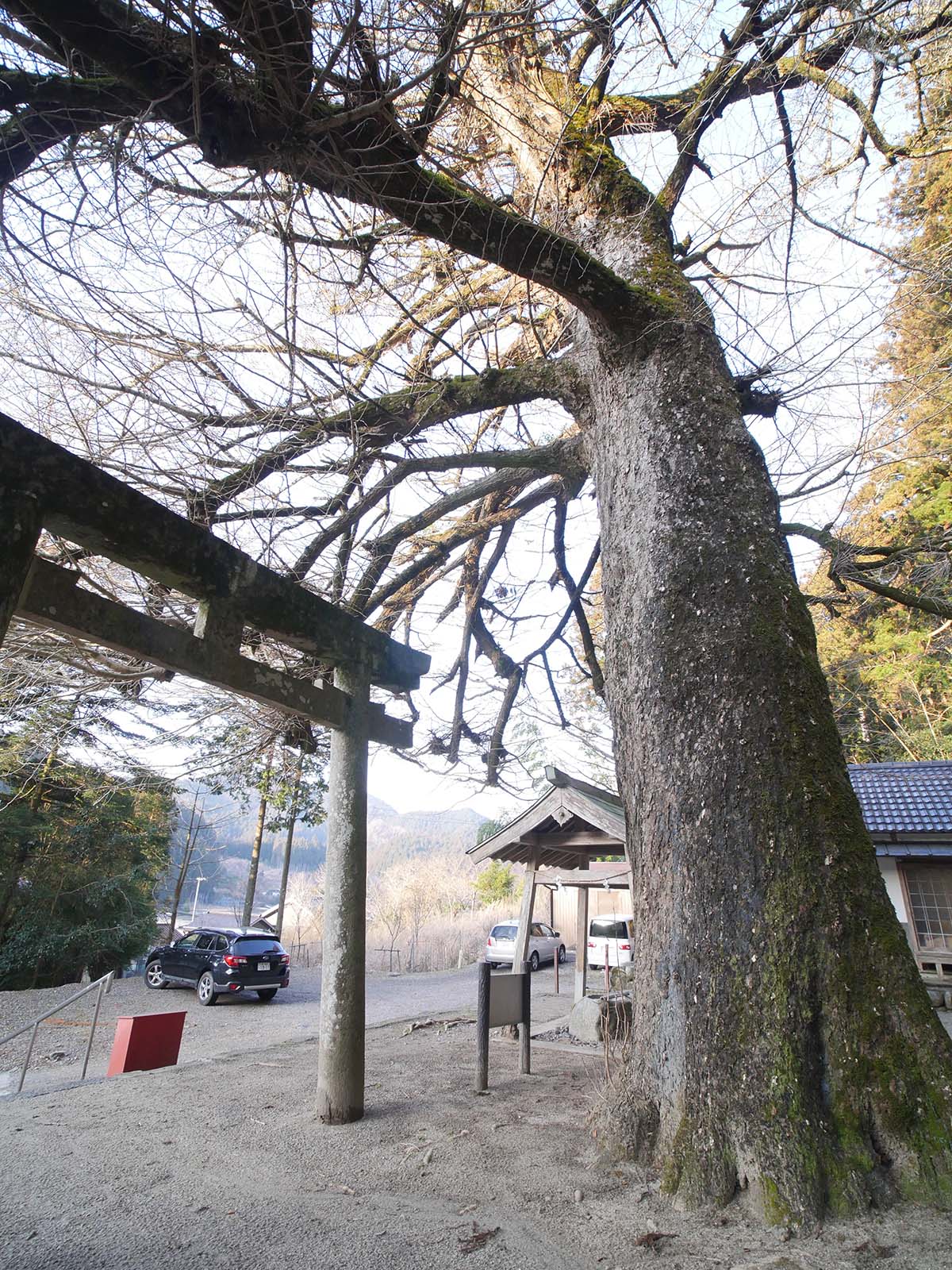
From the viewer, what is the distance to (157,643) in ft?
11.7

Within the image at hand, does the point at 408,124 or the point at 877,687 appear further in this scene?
the point at 877,687

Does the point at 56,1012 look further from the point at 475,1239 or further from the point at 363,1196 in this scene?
the point at 475,1239

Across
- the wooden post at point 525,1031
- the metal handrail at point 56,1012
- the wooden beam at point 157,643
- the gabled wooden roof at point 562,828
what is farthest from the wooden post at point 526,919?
the wooden beam at point 157,643

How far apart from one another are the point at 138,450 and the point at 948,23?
17.2 feet

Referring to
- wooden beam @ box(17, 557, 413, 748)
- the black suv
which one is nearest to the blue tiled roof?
wooden beam @ box(17, 557, 413, 748)

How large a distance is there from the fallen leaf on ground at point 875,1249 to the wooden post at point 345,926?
2862 millimetres

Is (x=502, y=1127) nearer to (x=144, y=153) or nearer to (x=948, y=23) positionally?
(x=144, y=153)

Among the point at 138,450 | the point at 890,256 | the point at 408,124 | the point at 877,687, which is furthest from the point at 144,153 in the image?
the point at 877,687

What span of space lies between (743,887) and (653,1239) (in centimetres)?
133

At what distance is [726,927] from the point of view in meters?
2.94

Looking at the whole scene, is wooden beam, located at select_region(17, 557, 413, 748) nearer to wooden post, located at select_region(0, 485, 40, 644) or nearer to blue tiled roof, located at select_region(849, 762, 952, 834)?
wooden post, located at select_region(0, 485, 40, 644)

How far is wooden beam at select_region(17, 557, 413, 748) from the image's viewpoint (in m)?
3.20

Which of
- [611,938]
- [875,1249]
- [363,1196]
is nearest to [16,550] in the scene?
[363,1196]

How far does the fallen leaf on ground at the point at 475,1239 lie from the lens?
8.50 ft
